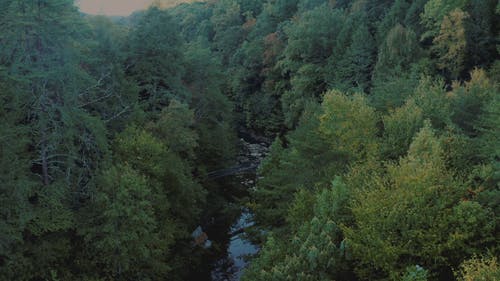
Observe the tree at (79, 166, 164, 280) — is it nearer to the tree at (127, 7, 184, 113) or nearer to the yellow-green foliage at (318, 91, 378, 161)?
the yellow-green foliage at (318, 91, 378, 161)

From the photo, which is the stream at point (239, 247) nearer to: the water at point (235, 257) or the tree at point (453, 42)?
the water at point (235, 257)

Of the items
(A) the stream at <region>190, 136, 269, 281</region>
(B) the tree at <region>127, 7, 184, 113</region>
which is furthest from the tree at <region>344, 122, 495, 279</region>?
(B) the tree at <region>127, 7, 184, 113</region>

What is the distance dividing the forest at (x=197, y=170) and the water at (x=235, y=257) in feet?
4.08

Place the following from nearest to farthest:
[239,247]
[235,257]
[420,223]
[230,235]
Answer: [420,223], [235,257], [239,247], [230,235]

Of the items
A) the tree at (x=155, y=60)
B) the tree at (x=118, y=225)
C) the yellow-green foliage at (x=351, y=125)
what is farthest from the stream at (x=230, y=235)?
the tree at (x=155, y=60)

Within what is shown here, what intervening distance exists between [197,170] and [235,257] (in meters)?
7.94

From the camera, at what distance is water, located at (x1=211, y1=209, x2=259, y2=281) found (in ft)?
87.0

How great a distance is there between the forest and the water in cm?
124

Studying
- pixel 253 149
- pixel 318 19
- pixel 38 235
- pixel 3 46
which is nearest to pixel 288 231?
pixel 38 235

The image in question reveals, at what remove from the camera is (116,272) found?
19.8 metres

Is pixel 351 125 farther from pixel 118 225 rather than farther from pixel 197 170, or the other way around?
pixel 197 170

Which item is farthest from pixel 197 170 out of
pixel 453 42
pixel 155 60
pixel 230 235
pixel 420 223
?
pixel 453 42

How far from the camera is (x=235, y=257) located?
2864 cm

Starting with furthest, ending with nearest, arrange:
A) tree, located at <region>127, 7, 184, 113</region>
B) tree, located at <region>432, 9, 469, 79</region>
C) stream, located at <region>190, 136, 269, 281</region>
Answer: tree, located at <region>432, 9, 469, 79</region>
tree, located at <region>127, 7, 184, 113</region>
stream, located at <region>190, 136, 269, 281</region>
